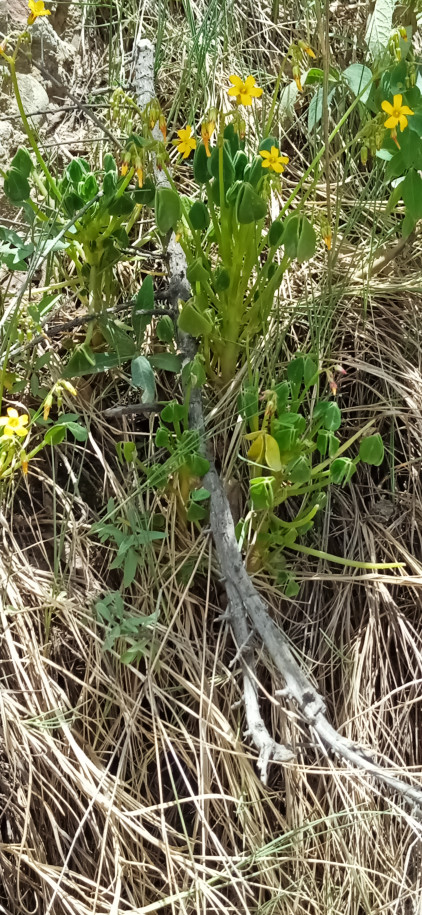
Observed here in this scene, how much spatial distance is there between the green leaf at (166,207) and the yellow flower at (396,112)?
0.32 metres

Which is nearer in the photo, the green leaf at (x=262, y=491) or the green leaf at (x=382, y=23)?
the green leaf at (x=262, y=491)

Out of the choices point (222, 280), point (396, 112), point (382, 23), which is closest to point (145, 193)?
point (222, 280)

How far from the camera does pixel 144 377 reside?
1.12 metres

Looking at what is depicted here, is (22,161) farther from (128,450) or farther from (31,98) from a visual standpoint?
(128,450)

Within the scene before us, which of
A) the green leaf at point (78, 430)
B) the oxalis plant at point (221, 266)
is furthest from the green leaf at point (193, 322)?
the green leaf at point (78, 430)

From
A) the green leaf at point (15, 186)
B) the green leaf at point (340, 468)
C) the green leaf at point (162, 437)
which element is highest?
the green leaf at point (15, 186)

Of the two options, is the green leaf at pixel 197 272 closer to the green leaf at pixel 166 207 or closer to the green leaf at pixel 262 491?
the green leaf at pixel 166 207

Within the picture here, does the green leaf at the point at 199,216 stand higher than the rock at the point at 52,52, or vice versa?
the rock at the point at 52,52

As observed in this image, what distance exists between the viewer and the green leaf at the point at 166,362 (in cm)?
117

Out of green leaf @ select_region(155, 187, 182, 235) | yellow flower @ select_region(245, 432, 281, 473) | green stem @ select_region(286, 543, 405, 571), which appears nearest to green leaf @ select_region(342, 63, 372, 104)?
green leaf @ select_region(155, 187, 182, 235)

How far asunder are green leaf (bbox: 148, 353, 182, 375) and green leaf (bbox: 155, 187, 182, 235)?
19cm

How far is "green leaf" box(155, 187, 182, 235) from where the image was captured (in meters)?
1.06

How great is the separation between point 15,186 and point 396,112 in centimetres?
57

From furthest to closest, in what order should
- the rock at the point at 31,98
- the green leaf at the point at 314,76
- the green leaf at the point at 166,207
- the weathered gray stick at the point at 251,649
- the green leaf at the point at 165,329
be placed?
1. the rock at the point at 31,98
2. the green leaf at the point at 314,76
3. the green leaf at the point at 165,329
4. the green leaf at the point at 166,207
5. the weathered gray stick at the point at 251,649
